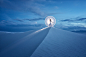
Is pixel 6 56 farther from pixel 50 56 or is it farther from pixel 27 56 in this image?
pixel 50 56

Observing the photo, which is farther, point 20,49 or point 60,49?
point 20,49

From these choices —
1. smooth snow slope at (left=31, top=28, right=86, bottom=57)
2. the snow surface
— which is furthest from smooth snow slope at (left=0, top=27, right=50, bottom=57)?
smooth snow slope at (left=31, top=28, right=86, bottom=57)

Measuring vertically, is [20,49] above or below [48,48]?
below

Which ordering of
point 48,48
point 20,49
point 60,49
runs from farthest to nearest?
point 20,49 < point 48,48 < point 60,49

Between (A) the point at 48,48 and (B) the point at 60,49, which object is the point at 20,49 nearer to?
(A) the point at 48,48

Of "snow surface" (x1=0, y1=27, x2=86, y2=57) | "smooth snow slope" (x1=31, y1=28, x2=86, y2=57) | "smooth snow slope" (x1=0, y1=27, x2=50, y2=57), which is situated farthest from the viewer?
"smooth snow slope" (x1=0, y1=27, x2=50, y2=57)

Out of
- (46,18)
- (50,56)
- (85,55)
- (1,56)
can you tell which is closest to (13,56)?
(1,56)

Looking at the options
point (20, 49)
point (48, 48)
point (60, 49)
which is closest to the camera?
point (60, 49)

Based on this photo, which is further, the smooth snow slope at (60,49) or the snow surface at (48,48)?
the snow surface at (48,48)

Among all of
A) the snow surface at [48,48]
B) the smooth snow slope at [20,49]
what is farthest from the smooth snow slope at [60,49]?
the smooth snow slope at [20,49]

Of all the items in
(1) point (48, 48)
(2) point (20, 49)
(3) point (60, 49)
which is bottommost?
(2) point (20, 49)

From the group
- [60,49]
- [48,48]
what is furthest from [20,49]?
[60,49]

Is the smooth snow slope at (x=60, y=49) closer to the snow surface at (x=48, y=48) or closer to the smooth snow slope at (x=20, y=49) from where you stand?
the snow surface at (x=48, y=48)

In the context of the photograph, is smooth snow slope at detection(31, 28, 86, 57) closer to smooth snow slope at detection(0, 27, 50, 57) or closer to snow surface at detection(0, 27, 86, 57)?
snow surface at detection(0, 27, 86, 57)
